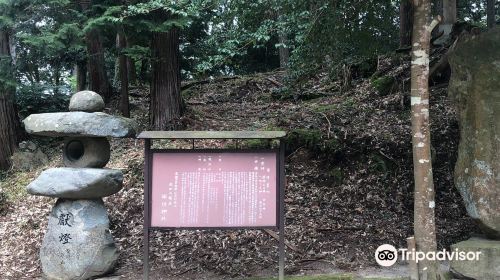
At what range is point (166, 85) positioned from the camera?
9406mm

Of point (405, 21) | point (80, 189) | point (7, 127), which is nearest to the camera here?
point (80, 189)

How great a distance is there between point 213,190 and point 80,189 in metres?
1.78

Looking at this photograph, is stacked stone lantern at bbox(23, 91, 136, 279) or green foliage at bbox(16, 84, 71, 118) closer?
stacked stone lantern at bbox(23, 91, 136, 279)

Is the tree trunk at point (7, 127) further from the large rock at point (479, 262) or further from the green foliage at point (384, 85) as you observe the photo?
the large rock at point (479, 262)

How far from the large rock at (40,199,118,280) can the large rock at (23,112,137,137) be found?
979 millimetres

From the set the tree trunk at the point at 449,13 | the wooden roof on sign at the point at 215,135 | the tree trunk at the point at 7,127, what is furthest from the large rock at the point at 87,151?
the tree trunk at the point at 449,13

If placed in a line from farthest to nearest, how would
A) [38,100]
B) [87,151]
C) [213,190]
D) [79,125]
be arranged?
[38,100], [87,151], [79,125], [213,190]

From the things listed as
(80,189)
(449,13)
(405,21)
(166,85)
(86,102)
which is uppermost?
(405,21)

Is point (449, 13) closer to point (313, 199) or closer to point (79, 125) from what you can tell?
point (313, 199)

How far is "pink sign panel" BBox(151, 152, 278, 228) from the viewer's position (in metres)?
5.54

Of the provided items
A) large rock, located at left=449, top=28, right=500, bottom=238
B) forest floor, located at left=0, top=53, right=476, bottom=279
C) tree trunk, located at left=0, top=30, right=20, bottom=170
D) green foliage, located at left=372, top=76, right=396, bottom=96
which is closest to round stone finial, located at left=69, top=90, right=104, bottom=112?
forest floor, located at left=0, top=53, right=476, bottom=279

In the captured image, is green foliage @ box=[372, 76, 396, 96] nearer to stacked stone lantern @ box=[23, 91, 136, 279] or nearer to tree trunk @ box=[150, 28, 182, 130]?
tree trunk @ box=[150, 28, 182, 130]

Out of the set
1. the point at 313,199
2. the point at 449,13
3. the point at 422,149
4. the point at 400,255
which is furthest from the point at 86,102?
the point at 449,13

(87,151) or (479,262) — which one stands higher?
(87,151)
